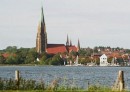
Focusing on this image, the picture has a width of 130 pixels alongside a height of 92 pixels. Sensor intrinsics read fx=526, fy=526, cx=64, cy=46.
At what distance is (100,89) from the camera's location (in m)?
31.9

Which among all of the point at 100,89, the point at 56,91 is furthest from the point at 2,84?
the point at 100,89

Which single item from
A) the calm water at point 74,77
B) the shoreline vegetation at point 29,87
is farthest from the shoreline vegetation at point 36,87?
the calm water at point 74,77

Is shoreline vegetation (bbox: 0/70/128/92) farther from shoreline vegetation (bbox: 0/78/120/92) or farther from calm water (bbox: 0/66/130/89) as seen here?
calm water (bbox: 0/66/130/89)

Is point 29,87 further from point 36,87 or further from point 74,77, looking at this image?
point 74,77

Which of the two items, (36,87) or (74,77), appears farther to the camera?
(74,77)

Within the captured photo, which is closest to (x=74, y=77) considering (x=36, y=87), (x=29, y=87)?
(x=36, y=87)

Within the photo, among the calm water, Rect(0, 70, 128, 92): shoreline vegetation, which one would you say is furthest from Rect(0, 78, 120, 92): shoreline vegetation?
Result: the calm water

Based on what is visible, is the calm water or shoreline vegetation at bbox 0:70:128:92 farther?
the calm water

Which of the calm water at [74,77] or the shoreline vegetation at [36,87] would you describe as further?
the calm water at [74,77]

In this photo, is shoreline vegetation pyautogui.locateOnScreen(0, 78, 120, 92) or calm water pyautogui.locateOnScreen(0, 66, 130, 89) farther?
calm water pyautogui.locateOnScreen(0, 66, 130, 89)

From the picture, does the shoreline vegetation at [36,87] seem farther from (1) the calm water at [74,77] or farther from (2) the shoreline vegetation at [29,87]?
(1) the calm water at [74,77]

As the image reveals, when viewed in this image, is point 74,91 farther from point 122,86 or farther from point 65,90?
point 122,86

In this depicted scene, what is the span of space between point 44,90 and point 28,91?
115cm

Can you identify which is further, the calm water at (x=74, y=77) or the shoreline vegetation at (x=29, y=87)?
the calm water at (x=74, y=77)
